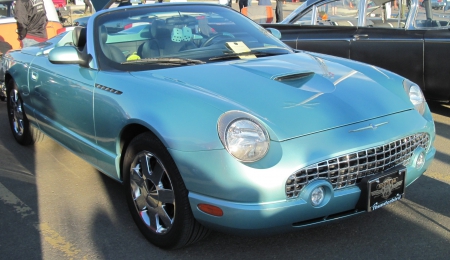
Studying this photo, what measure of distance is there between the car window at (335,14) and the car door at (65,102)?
395 cm

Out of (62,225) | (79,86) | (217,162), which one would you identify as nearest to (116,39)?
(79,86)

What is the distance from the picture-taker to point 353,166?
9.54 feet

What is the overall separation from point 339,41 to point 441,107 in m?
1.54

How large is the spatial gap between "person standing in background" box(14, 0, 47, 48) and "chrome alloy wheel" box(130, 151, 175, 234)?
6.06 meters

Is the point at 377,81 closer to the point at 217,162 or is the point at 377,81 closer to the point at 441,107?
the point at 217,162

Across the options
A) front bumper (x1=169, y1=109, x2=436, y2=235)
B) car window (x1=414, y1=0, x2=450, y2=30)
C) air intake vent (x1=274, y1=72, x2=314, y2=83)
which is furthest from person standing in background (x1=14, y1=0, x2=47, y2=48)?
front bumper (x1=169, y1=109, x2=436, y2=235)

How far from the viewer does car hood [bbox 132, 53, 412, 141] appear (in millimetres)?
2988

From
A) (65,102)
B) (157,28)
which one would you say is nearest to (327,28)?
(157,28)

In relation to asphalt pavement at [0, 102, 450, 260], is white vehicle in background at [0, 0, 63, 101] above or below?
above

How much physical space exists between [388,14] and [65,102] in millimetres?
4277

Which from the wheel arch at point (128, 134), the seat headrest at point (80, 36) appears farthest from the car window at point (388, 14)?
the wheel arch at point (128, 134)

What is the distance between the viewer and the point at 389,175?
3.01 m

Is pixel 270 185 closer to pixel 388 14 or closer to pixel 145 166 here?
pixel 145 166

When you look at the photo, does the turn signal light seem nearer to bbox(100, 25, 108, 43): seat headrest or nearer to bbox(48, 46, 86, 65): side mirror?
bbox(48, 46, 86, 65): side mirror
